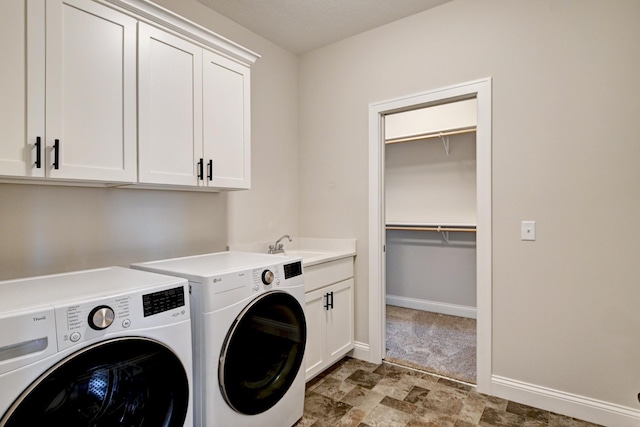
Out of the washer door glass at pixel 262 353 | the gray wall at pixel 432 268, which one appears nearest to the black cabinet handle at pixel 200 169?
the washer door glass at pixel 262 353

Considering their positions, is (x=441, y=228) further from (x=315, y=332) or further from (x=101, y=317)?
(x=101, y=317)

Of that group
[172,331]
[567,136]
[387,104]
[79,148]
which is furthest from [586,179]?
[79,148]

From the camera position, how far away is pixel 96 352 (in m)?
1.05

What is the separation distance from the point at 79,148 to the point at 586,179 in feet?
8.46

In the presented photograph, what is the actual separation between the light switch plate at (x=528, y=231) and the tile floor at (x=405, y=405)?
1031 millimetres

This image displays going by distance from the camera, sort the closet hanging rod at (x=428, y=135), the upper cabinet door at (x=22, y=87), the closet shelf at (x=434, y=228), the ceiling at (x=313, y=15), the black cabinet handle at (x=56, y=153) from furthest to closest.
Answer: the closet shelf at (x=434, y=228)
the closet hanging rod at (x=428, y=135)
the ceiling at (x=313, y=15)
the black cabinet handle at (x=56, y=153)
the upper cabinet door at (x=22, y=87)

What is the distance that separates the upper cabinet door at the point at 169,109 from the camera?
1678 millimetres

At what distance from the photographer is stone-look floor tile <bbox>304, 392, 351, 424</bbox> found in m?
2.02

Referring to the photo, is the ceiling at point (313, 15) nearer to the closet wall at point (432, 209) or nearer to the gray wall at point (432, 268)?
the closet wall at point (432, 209)

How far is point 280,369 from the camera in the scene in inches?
71.0

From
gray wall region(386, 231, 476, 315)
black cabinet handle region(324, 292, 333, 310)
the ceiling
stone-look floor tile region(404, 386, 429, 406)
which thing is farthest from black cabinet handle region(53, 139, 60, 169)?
gray wall region(386, 231, 476, 315)

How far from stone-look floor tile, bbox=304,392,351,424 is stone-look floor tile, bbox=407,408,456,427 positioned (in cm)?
39

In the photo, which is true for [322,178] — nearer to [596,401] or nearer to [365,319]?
[365,319]

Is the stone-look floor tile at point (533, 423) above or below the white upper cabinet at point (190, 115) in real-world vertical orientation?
below
